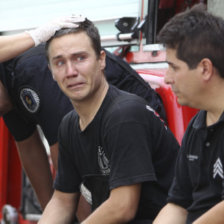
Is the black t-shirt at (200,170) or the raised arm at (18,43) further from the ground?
the raised arm at (18,43)

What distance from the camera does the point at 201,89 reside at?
222 cm

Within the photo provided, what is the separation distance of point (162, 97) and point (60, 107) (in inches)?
21.3

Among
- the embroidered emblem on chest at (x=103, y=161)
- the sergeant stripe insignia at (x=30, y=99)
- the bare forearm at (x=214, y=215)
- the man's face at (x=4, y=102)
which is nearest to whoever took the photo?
the bare forearm at (x=214, y=215)

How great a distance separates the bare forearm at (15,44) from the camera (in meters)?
3.11

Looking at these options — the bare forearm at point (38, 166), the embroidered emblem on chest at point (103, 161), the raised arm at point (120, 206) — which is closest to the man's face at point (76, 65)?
the embroidered emblem on chest at point (103, 161)

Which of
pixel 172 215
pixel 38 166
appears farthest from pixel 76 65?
pixel 38 166

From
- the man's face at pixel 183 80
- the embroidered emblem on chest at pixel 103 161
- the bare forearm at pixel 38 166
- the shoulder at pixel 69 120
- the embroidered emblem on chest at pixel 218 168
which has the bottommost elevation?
the bare forearm at pixel 38 166

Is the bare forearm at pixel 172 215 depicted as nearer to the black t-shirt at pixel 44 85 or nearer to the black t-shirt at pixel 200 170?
the black t-shirt at pixel 200 170

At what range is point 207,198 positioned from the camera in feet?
7.40

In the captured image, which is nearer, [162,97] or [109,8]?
[162,97]

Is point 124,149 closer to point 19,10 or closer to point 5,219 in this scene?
point 19,10

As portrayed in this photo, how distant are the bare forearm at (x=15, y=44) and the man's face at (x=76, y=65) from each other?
29 centimetres

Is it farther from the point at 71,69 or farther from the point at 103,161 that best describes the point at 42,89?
the point at 103,161

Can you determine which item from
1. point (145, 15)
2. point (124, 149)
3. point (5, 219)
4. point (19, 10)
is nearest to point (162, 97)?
point (145, 15)
